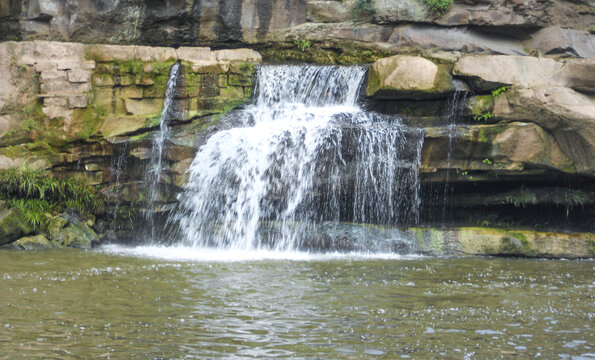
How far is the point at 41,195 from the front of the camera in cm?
1272

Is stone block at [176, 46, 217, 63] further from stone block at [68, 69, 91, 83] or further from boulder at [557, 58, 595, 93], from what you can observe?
boulder at [557, 58, 595, 93]

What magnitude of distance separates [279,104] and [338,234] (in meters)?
4.06

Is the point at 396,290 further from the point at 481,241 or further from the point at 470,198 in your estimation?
the point at 470,198

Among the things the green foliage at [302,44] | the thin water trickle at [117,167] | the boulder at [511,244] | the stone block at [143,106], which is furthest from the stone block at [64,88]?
the boulder at [511,244]

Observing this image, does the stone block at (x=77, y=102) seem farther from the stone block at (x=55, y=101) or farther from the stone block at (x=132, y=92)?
the stone block at (x=132, y=92)

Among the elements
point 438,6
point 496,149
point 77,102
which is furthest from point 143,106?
point 438,6

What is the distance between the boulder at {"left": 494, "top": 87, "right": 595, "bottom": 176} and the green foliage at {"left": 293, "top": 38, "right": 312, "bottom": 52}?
6.86 meters

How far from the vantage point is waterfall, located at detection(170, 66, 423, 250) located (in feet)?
40.8

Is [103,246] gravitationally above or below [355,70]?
below

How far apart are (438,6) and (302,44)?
12.3 feet

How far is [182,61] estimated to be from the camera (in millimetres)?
14312

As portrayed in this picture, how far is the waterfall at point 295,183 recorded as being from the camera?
12445 millimetres

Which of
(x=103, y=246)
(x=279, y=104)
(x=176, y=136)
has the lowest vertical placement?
(x=103, y=246)

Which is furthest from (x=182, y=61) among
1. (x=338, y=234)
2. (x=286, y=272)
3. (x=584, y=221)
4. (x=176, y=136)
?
(x=584, y=221)
